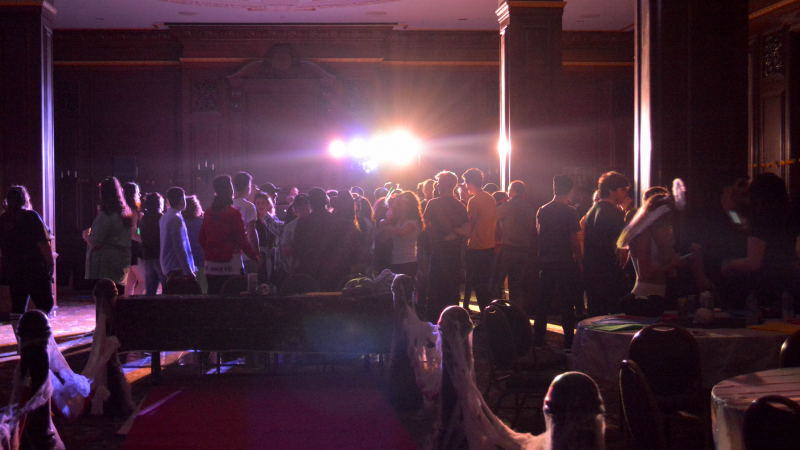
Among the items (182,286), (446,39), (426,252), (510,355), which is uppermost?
(446,39)

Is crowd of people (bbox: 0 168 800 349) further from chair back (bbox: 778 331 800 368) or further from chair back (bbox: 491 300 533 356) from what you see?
chair back (bbox: 778 331 800 368)

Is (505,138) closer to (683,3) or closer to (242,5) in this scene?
(683,3)

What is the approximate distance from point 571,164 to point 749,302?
9.32 metres

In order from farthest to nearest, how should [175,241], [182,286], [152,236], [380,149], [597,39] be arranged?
1. [597,39]
2. [380,149]
3. [152,236]
4. [175,241]
5. [182,286]

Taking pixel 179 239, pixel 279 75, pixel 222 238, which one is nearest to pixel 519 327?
pixel 222 238

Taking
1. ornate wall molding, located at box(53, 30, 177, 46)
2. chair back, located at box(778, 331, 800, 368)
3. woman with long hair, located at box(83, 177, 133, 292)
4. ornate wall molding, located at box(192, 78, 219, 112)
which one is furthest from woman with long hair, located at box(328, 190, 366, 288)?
ornate wall molding, located at box(53, 30, 177, 46)

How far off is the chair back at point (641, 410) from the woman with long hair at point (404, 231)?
3.58m

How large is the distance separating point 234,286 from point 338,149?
298 inches

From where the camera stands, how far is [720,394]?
2.34 metres

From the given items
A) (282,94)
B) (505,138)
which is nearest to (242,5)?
(282,94)

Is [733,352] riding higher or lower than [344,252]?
lower

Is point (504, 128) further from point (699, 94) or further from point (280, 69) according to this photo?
point (280, 69)

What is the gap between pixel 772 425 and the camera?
1733mm

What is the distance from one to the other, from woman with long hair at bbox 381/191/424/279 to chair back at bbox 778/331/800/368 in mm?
3456
